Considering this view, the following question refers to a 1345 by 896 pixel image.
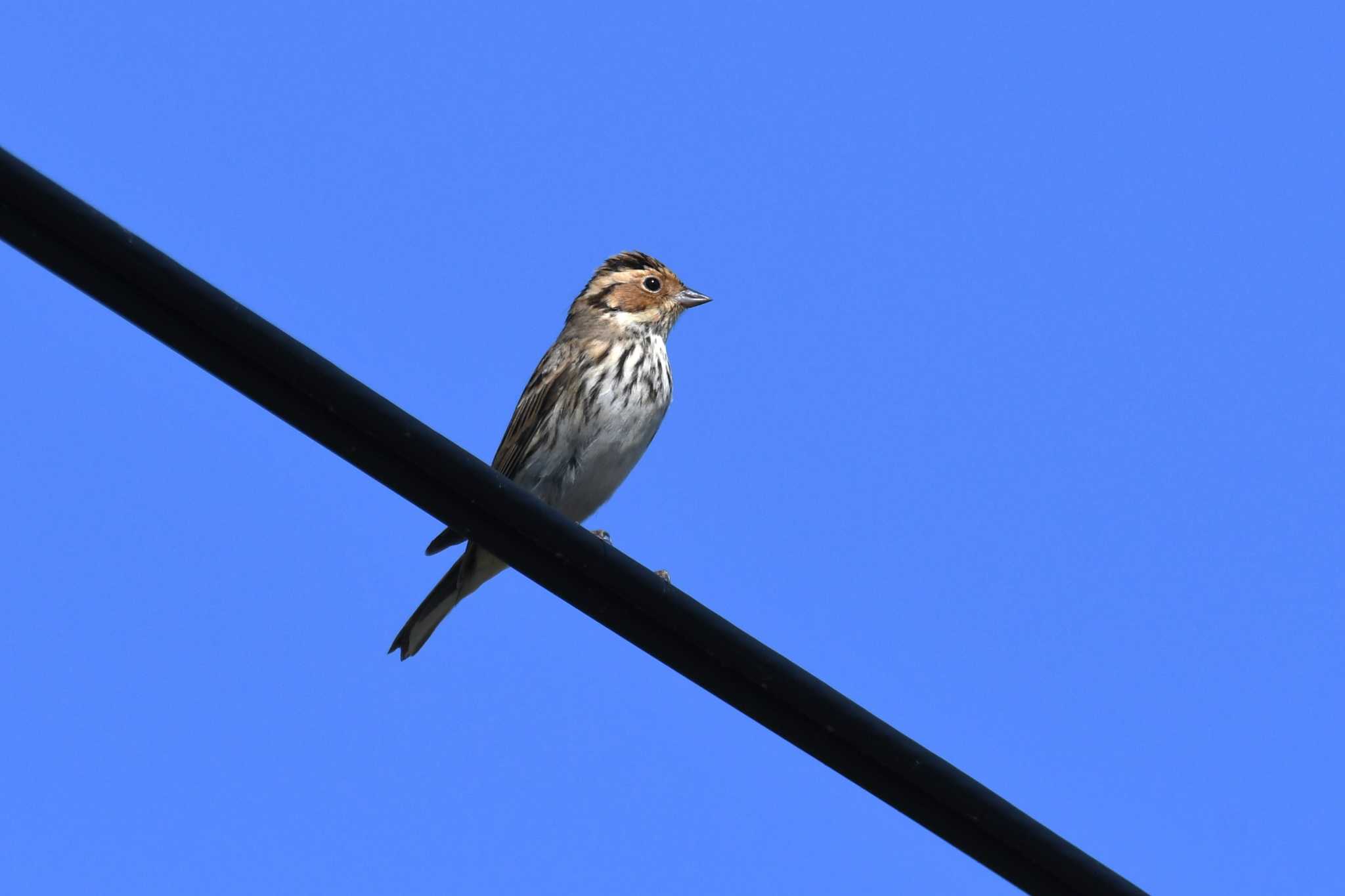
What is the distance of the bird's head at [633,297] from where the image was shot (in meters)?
9.45

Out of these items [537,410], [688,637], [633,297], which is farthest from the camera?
[633,297]

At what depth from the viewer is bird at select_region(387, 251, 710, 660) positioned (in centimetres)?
854

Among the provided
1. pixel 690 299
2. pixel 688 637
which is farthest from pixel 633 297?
pixel 688 637

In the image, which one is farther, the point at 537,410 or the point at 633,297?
the point at 633,297

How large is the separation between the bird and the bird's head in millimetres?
114

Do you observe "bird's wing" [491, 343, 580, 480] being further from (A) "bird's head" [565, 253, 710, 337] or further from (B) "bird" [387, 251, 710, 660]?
(A) "bird's head" [565, 253, 710, 337]

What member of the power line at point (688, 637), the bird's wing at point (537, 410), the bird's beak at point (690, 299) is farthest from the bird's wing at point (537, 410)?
the power line at point (688, 637)

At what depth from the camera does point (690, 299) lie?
9961 millimetres

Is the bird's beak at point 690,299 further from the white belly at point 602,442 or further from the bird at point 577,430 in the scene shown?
the white belly at point 602,442

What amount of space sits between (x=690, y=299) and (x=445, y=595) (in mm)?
2475

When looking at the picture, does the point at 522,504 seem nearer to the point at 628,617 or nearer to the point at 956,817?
the point at 628,617

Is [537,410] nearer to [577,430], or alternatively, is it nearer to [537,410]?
[537,410]

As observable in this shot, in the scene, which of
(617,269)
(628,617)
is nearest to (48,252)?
(628,617)

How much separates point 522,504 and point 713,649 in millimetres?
551
